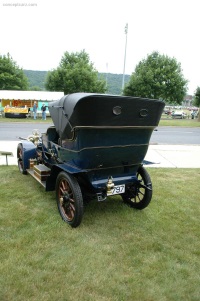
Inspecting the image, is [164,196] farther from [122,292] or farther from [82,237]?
[122,292]

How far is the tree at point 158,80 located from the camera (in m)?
33.1

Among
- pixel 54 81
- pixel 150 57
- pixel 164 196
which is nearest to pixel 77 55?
pixel 54 81

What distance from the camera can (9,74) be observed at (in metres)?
37.1

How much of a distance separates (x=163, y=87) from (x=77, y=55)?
13400 millimetres

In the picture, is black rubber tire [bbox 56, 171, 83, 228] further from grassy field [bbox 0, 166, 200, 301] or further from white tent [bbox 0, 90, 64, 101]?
white tent [bbox 0, 90, 64, 101]

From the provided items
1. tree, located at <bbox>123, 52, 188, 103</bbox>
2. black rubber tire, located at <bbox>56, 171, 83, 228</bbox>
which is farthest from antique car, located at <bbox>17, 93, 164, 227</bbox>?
tree, located at <bbox>123, 52, 188, 103</bbox>

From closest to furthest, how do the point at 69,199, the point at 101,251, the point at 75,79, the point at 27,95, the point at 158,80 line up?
the point at 101,251
the point at 69,199
the point at 27,95
the point at 75,79
the point at 158,80

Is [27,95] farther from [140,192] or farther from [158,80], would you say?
[140,192]

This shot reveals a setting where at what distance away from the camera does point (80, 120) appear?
10.8 feet

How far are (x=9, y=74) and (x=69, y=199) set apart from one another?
122ft

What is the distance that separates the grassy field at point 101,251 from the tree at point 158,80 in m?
29.9

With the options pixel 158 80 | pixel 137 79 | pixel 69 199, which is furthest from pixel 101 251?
pixel 158 80

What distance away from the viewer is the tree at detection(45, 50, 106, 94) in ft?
106

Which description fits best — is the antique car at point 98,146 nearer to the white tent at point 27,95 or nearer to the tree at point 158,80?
the white tent at point 27,95
